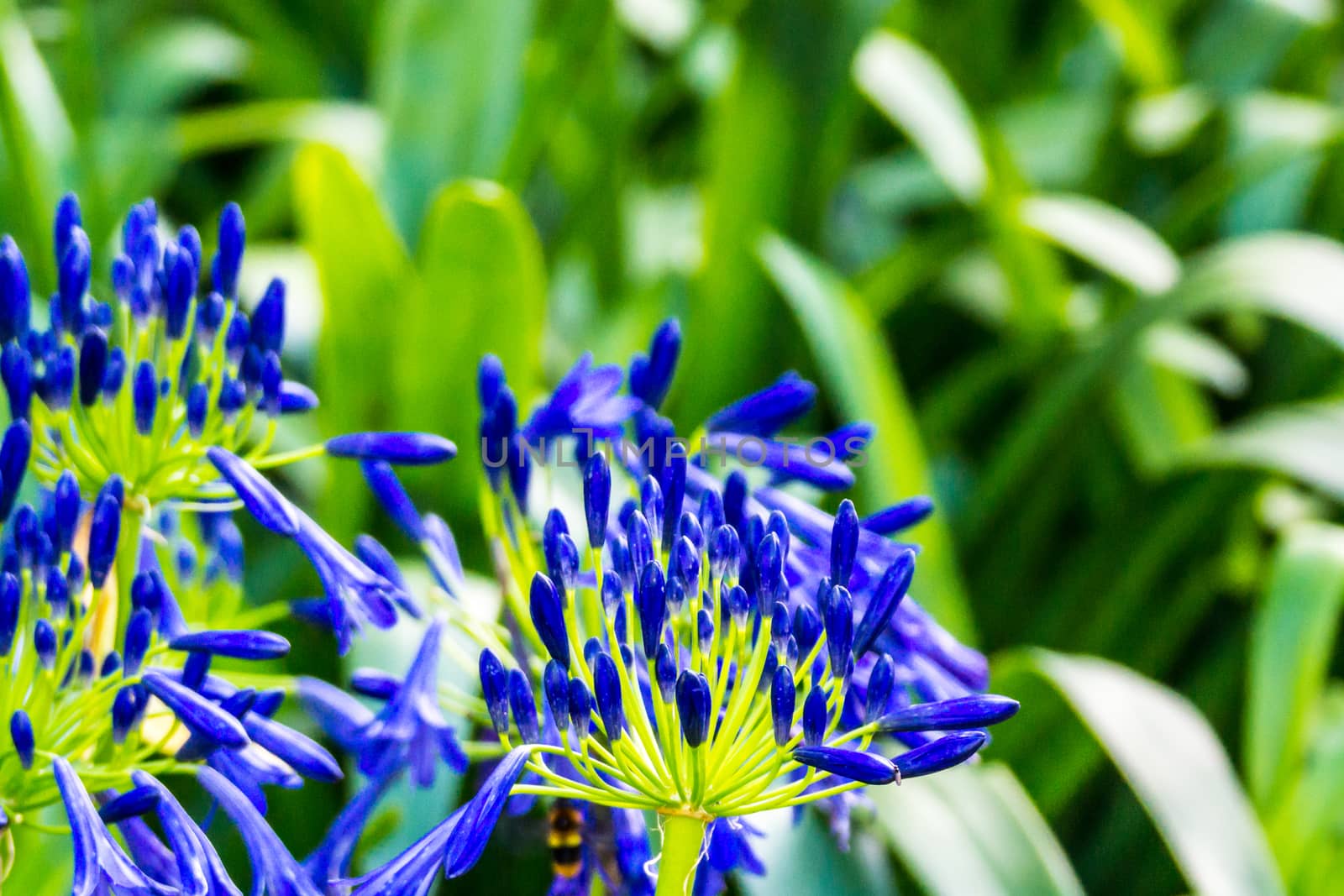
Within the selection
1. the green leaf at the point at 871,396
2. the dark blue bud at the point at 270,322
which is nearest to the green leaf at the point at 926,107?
the green leaf at the point at 871,396

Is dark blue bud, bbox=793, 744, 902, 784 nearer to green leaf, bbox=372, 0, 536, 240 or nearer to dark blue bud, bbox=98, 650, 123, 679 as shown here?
dark blue bud, bbox=98, 650, 123, 679

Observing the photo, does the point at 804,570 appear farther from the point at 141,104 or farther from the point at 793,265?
the point at 141,104

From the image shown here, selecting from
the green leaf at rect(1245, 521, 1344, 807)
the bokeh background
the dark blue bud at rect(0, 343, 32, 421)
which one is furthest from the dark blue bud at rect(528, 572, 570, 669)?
the green leaf at rect(1245, 521, 1344, 807)

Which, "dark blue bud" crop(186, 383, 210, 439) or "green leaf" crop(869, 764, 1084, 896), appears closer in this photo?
"dark blue bud" crop(186, 383, 210, 439)

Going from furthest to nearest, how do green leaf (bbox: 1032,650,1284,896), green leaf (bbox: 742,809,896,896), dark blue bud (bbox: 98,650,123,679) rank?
green leaf (bbox: 1032,650,1284,896), green leaf (bbox: 742,809,896,896), dark blue bud (bbox: 98,650,123,679)

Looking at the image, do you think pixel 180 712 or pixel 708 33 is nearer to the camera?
pixel 180 712

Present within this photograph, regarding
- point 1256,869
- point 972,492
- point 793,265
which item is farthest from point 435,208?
point 1256,869
